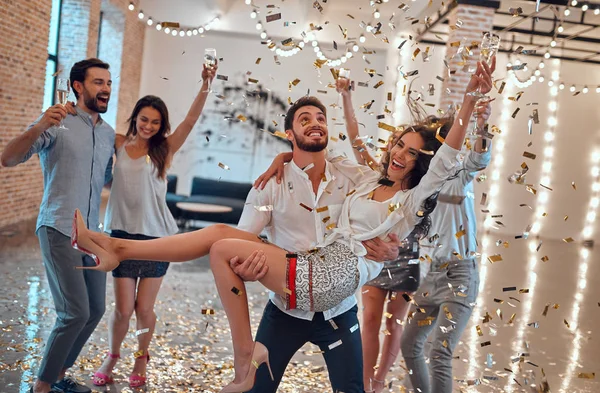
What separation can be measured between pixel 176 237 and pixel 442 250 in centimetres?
142

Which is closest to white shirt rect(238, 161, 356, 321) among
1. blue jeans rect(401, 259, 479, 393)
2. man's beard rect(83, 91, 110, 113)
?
blue jeans rect(401, 259, 479, 393)

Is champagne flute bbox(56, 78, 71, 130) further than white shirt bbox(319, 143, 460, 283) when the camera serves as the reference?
Yes

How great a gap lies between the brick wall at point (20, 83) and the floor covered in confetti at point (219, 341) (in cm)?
80

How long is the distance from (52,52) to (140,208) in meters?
8.62

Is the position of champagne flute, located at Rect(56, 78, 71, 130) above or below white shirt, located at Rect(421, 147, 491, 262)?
above

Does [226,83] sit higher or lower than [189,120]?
higher

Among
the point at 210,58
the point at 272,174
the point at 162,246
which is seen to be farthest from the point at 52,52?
the point at 162,246

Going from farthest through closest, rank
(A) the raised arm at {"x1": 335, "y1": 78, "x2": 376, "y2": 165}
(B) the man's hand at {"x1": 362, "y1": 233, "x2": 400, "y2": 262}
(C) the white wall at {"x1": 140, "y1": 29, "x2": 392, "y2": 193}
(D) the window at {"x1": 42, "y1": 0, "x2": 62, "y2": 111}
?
1. (C) the white wall at {"x1": 140, "y1": 29, "x2": 392, "y2": 193}
2. (D) the window at {"x1": 42, "y1": 0, "x2": 62, "y2": 111}
3. (A) the raised arm at {"x1": 335, "y1": 78, "x2": 376, "y2": 165}
4. (B) the man's hand at {"x1": 362, "y1": 233, "x2": 400, "y2": 262}

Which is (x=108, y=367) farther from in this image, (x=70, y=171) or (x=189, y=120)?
(x=189, y=120)

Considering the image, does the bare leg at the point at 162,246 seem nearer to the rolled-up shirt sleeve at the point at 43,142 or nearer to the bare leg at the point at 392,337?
the rolled-up shirt sleeve at the point at 43,142

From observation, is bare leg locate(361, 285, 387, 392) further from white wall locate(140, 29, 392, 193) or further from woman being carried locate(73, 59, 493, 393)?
white wall locate(140, 29, 392, 193)

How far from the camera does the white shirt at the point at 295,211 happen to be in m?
2.85

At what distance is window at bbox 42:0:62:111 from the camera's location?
1096 centimetres

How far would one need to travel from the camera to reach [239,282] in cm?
254
